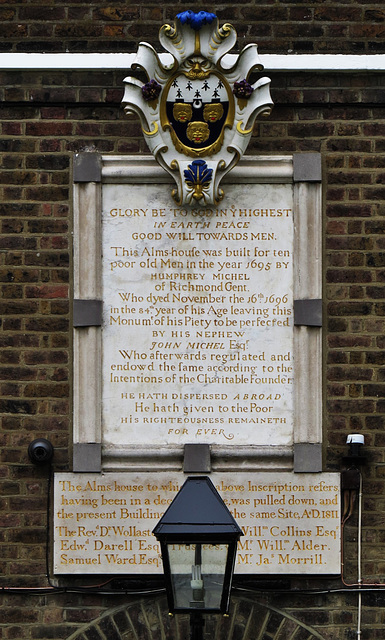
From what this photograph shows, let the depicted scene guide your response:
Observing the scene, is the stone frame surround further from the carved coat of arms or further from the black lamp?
the black lamp

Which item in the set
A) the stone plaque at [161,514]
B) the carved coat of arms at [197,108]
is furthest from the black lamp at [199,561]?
the carved coat of arms at [197,108]

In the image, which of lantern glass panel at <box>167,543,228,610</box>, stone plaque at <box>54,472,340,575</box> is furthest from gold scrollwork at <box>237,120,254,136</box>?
lantern glass panel at <box>167,543,228,610</box>

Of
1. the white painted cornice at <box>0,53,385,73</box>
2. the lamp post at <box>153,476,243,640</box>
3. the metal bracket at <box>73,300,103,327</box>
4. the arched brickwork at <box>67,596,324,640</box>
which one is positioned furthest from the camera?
the white painted cornice at <box>0,53,385,73</box>

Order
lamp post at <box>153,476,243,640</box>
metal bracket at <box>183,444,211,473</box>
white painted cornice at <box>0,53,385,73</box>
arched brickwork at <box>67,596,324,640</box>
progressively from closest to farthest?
lamp post at <box>153,476,243,640</box>, arched brickwork at <box>67,596,324,640</box>, metal bracket at <box>183,444,211,473</box>, white painted cornice at <box>0,53,385,73</box>

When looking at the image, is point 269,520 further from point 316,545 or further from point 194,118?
point 194,118

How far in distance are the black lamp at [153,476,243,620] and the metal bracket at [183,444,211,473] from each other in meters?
1.94

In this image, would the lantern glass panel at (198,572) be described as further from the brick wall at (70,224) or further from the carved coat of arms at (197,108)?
the carved coat of arms at (197,108)

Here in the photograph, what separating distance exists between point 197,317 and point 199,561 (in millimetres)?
2435

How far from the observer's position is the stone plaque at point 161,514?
6926mm

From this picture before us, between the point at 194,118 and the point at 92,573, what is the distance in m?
2.87

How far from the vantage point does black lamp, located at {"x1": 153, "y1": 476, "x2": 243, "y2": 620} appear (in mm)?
4957

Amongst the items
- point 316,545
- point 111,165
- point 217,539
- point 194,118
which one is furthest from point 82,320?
point 217,539

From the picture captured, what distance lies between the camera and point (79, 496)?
6988 mm

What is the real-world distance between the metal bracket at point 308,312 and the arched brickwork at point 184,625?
5.70 ft
